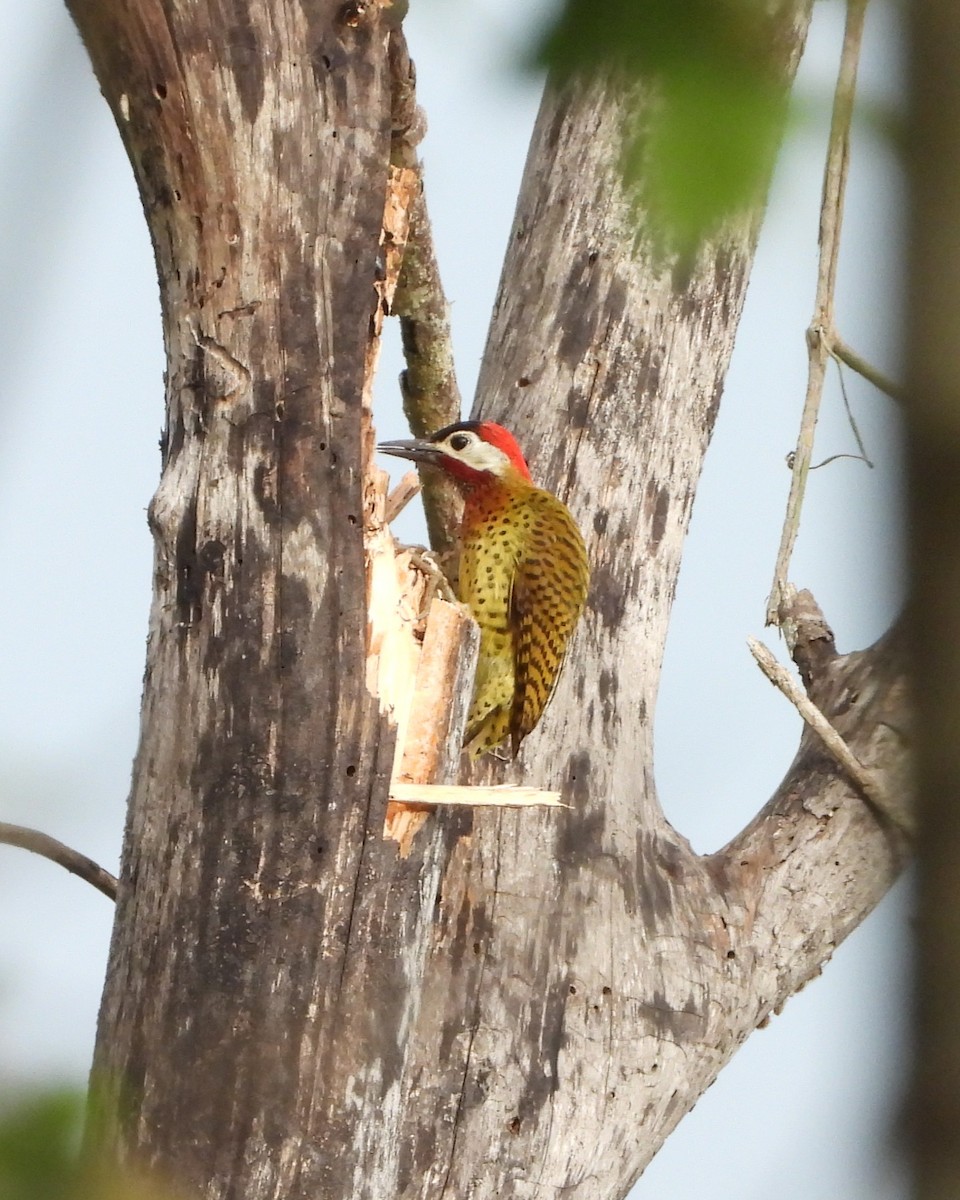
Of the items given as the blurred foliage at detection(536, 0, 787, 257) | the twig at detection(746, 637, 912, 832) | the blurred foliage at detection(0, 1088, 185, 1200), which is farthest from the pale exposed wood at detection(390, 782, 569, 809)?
the blurred foliage at detection(536, 0, 787, 257)

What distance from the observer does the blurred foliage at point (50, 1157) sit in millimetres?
731

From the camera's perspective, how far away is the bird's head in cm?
381

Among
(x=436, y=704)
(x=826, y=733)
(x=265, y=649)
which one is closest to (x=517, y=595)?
(x=826, y=733)

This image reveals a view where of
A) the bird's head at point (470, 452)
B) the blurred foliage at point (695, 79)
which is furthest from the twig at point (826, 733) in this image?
the blurred foliage at point (695, 79)

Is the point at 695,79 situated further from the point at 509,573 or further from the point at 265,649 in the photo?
the point at 509,573

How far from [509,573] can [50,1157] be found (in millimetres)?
3455

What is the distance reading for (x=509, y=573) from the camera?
164 inches

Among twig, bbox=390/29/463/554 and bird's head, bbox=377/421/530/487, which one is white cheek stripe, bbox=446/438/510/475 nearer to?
bird's head, bbox=377/421/530/487

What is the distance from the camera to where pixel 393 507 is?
12.6 ft

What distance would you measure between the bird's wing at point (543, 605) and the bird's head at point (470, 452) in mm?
156

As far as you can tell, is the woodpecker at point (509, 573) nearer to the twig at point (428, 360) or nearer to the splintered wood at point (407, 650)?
the twig at point (428, 360)

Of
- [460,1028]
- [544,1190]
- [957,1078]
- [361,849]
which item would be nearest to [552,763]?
[460,1028]

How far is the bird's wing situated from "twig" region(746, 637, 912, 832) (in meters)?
0.53

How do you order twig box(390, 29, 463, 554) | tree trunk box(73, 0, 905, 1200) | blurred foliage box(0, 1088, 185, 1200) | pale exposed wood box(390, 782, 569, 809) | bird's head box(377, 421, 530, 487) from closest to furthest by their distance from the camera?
blurred foliage box(0, 1088, 185, 1200) < tree trunk box(73, 0, 905, 1200) < pale exposed wood box(390, 782, 569, 809) < twig box(390, 29, 463, 554) < bird's head box(377, 421, 530, 487)
